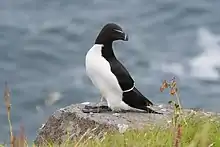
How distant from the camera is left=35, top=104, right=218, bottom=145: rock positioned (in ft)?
25.5

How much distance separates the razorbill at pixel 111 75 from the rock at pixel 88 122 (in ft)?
0.36

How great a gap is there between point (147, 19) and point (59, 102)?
5.43 metres

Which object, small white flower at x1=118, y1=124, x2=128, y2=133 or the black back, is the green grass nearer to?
small white flower at x1=118, y1=124, x2=128, y2=133

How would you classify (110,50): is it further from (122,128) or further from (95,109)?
(122,128)

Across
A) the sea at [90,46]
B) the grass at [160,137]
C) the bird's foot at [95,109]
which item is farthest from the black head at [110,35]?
the sea at [90,46]

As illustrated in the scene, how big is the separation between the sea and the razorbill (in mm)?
7636

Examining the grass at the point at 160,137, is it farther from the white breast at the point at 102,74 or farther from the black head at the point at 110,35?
the black head at the point at 110,35

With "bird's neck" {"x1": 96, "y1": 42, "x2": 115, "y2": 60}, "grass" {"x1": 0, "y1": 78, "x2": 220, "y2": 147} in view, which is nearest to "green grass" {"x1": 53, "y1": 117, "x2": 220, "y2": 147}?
"grass" {"x1": 0, "y1": 78, "x2": 220, "y2": 147}

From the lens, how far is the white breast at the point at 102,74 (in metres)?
8.14

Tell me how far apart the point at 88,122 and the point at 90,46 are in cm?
1210

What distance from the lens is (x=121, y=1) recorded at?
24094 mm

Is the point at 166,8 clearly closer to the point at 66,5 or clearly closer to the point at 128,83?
the point at 66,5

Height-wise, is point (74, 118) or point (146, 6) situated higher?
point (146, 6)

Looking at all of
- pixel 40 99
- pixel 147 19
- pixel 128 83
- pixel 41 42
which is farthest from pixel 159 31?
pixel 128 83
